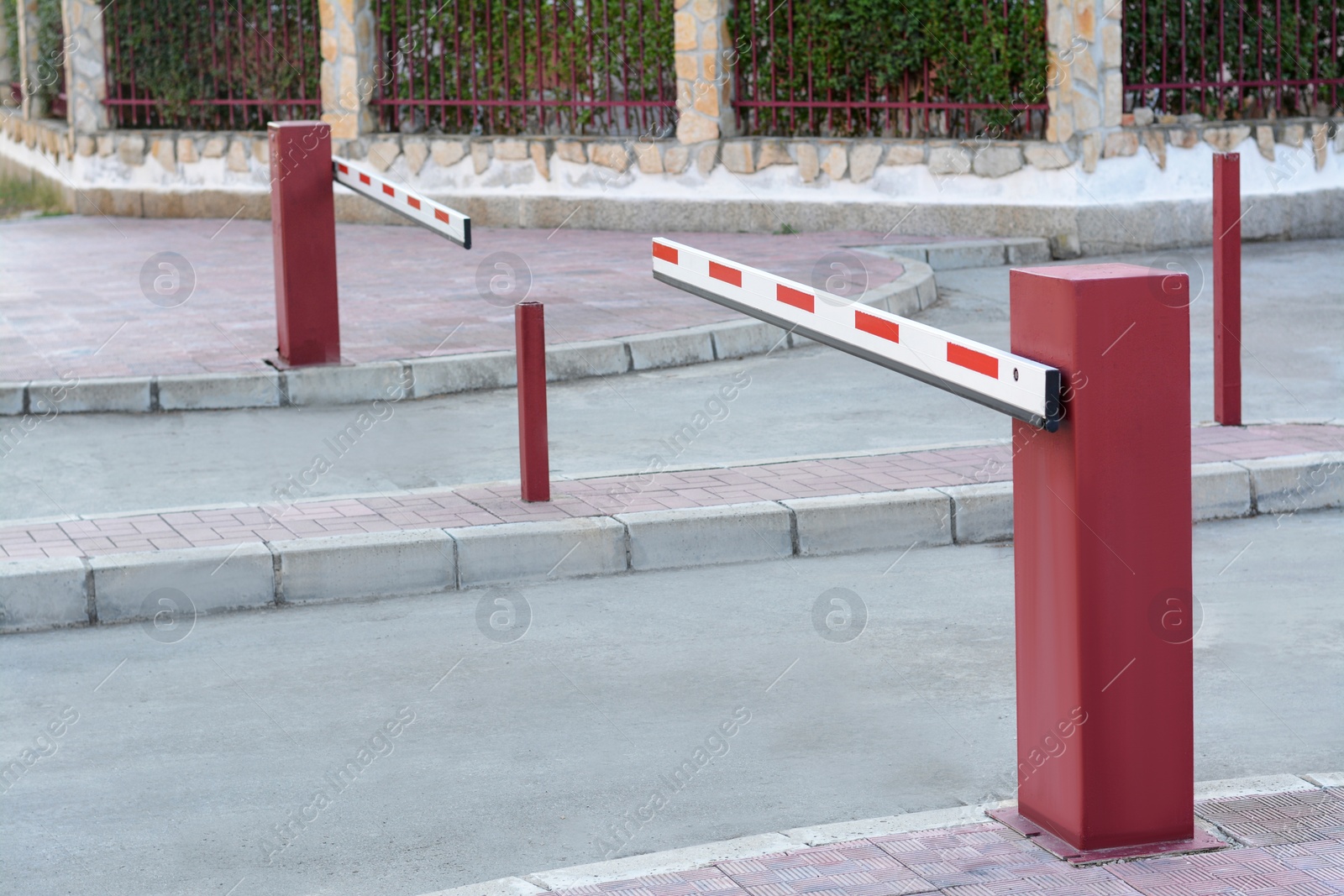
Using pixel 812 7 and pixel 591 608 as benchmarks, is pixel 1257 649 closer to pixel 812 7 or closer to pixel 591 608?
pixel 591 608

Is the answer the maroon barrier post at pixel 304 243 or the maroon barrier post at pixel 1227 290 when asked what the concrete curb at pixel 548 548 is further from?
the maroon barrier post at pixel 304 243

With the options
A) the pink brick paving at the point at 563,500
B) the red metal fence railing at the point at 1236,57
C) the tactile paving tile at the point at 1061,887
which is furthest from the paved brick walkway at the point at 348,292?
the tactile paving tile at the point at 1061,887

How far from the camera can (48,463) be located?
7.53 metres

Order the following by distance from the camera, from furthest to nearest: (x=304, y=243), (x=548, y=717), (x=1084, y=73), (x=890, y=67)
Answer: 1. (x=890, y=67)
2. (x=1084, y=73)
3. (x=304, y=243)
4. (x=548, y=717)

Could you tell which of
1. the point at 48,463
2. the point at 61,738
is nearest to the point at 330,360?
the point at 48,463

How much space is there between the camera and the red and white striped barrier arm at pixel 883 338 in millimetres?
3389

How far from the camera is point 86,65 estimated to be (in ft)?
55.9

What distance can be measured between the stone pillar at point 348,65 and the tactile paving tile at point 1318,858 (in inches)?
519

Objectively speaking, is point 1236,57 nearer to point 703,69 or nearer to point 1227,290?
point 703,69

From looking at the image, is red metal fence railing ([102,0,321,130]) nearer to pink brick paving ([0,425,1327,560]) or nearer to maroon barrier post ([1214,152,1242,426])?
pink brick paving ([0,425,1327,560])

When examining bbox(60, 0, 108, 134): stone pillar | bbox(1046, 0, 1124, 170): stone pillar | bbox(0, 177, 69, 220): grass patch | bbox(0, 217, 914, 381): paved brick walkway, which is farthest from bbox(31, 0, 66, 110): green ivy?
bbox(1046, 0, 1124, 170): stone pillar

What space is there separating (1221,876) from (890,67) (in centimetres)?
1100

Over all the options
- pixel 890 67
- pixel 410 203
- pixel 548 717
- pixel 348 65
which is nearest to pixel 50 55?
pixel 348 65

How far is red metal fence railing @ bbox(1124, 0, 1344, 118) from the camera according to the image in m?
13.5
